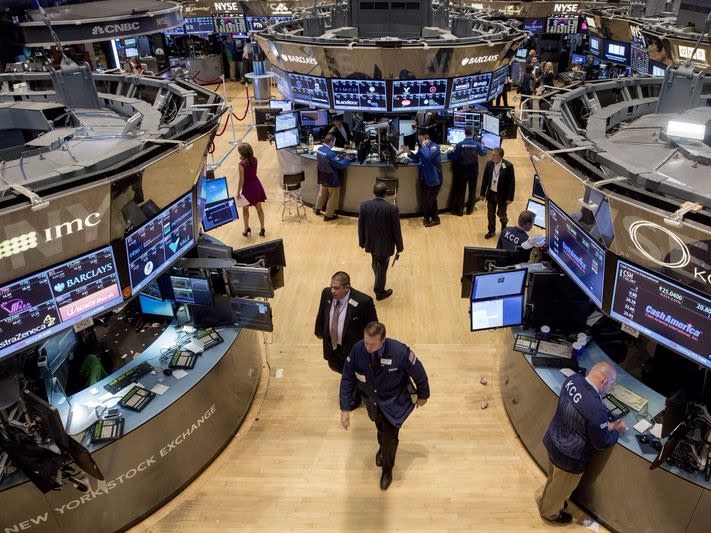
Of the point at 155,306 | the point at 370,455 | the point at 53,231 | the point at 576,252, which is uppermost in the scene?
the point at 53,231

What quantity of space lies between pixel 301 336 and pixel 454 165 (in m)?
4.88

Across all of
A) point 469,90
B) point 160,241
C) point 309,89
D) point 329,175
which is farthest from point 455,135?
point 160,241

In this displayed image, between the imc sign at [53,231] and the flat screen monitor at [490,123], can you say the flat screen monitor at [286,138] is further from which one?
the imc sign at [53,231]

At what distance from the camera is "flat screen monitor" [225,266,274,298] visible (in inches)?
209

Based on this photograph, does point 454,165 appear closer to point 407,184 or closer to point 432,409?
point 407,184

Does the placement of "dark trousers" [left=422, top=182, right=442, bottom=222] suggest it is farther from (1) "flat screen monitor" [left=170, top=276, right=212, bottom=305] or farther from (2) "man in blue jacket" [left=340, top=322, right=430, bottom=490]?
(2) "man in blue jacket" [left=340, top=322, right=430, bottom=490]

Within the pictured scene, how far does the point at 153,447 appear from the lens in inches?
188

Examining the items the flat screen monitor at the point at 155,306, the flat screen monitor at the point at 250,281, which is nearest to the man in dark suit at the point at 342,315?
the flat screen monitor at the point at 250,281

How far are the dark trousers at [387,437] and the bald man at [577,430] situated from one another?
49.4 inches

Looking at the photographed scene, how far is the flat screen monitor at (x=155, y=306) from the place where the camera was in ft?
19.9

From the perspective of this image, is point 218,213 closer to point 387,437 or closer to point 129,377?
point 129,377

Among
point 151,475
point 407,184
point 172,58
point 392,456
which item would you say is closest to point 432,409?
point 392,456

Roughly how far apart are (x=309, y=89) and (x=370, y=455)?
23.7ft

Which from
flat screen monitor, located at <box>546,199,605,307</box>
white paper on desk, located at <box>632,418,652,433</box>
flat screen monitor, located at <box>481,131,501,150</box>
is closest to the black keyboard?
flat screen monitor, located at <box>546,199,605,307</box>
